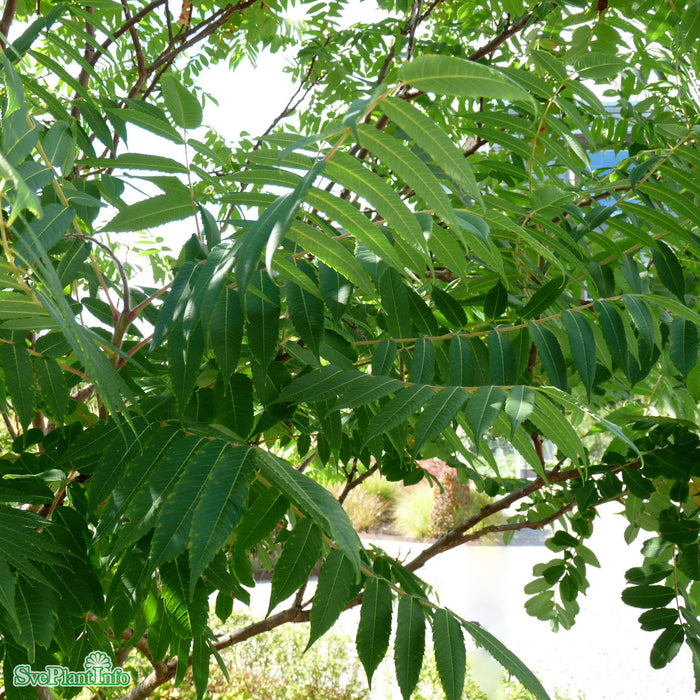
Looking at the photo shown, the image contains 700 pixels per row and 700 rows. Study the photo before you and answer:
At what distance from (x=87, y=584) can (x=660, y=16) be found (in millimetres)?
1678

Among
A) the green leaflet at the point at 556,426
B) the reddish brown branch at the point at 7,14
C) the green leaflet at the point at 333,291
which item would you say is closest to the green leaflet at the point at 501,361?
the green leaflet at the point at 556,426

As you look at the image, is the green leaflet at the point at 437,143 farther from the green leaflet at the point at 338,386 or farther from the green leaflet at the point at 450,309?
the green leaflet at the point at 450,309

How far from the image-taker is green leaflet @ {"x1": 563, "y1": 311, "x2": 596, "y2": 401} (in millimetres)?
931

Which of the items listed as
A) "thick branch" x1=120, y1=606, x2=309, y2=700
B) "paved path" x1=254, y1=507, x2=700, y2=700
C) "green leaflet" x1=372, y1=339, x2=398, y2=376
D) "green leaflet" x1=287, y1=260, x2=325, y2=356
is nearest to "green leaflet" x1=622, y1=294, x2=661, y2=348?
"green leaflet" x1=372, y1=339, x2=398, y2=376

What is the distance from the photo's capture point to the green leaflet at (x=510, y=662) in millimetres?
728

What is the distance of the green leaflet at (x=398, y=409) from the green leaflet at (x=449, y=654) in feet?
0.82

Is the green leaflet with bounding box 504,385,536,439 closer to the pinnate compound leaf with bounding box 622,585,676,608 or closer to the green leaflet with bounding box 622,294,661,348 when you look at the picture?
the green leaflet with bounding box 622,294,661,348

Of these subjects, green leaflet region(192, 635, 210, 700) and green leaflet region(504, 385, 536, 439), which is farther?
green leaflet region(192, 635, 210, 700)

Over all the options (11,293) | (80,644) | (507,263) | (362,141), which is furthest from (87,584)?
(507,263)

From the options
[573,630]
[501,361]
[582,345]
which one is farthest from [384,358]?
[573,630]

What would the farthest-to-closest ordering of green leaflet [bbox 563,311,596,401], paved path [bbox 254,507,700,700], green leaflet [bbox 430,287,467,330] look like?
paved path [bbox 254,507,700,700] < green leaflet [bbox 430,287,467,330] < green leaflet [bbox 563,311,596,401]

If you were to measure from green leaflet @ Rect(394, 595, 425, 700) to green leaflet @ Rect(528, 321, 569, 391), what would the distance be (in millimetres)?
354

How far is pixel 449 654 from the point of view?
0.80m

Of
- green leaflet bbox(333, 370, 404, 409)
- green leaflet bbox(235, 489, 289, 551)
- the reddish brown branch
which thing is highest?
the reddish brown branch
